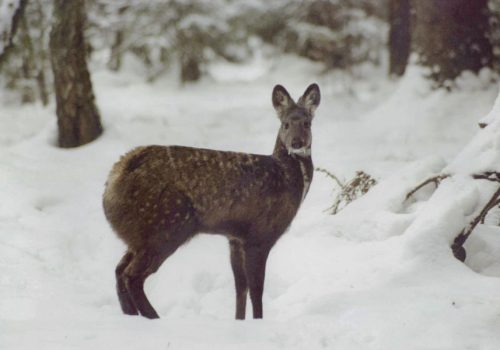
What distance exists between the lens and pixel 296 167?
21.1ft

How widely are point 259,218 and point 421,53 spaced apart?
5.91 meters

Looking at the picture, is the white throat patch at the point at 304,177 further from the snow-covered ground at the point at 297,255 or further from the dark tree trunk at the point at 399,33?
the dark tree trunk at the point at 399,33

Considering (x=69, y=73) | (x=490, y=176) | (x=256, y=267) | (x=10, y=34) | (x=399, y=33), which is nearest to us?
(x=256, y=267)

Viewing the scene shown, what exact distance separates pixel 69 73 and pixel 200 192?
526 centimetres

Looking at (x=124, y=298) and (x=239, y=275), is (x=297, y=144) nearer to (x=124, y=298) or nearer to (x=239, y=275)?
(x=239, y=275)

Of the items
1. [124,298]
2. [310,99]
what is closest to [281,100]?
[310,99]

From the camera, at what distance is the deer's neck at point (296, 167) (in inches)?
251

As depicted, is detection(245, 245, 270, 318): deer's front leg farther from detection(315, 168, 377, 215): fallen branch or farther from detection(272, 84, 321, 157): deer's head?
detection(315, 168, 377, 215): fallen branch

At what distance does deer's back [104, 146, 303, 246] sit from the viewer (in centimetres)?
559

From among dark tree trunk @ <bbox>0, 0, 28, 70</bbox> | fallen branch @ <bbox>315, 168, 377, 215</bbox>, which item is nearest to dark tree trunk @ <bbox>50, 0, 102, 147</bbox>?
dark tree trunk @ <bbox>0, 0, 28, 70</bbox>

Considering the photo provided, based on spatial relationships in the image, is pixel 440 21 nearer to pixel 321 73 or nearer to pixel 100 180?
pixel 100 180

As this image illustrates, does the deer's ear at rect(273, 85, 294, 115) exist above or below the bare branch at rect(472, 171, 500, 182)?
above

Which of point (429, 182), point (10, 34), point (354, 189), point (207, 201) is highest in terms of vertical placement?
point (10, 34)

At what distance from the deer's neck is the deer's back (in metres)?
0.02
